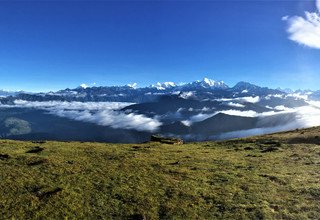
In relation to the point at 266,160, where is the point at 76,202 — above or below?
below

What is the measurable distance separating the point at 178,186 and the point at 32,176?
47.5 ft

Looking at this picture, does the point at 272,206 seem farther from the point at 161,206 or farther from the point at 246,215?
the point at 161,206

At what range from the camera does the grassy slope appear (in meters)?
24.3

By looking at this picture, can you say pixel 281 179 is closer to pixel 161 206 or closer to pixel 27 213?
pixel 161 206

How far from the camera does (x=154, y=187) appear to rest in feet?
97.6

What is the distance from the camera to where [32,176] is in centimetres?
3130

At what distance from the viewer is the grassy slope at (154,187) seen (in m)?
24.3

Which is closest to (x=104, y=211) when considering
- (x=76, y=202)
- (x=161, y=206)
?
(x=76, y=202)

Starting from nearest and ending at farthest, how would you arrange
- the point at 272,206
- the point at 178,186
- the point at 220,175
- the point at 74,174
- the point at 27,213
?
the point at 27,213 < the point at 272,206 < the point at 178,186 < the point at 74,174 < the point at 220,175

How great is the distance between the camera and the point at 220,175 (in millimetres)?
34844

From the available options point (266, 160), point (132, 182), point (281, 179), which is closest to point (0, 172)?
point (132, 182)

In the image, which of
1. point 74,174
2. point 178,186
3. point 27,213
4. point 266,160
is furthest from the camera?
point 266,160

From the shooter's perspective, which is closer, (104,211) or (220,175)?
(104,211)

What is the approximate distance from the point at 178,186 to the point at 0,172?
18.0m
